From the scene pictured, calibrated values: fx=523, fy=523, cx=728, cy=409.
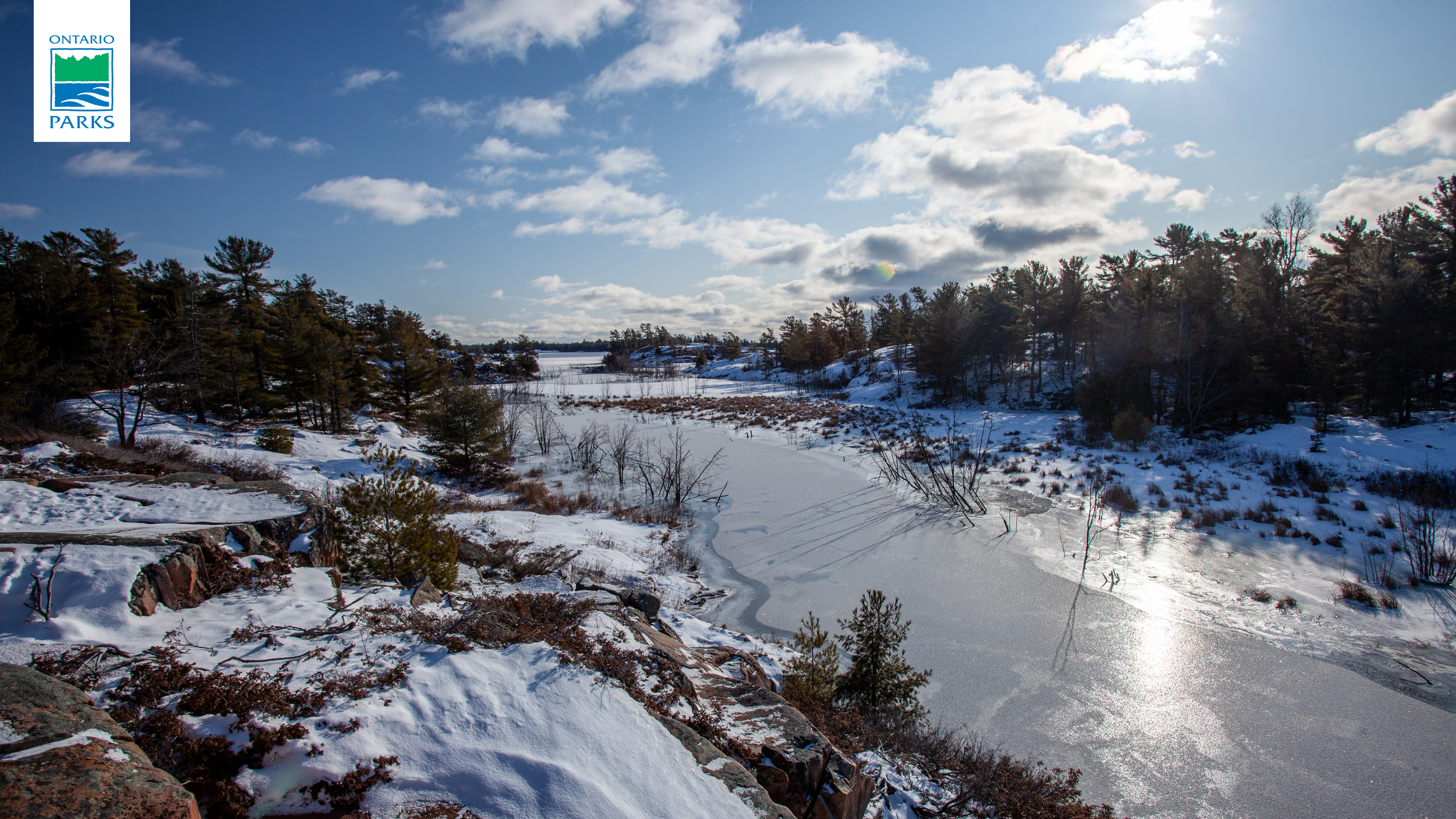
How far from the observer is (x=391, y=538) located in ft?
19.3

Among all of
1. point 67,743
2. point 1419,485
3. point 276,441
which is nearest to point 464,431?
point 276,441

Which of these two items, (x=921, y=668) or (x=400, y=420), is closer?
(x=921, y=668)

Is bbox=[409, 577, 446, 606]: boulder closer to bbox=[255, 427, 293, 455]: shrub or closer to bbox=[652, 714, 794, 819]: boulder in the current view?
bbox=[652, 714, 794, 819]: boulder

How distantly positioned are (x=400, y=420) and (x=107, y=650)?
25.8 metres

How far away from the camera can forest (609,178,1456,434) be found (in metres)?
19.5

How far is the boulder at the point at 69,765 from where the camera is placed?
6.35 feet

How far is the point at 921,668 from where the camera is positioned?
6656 mm

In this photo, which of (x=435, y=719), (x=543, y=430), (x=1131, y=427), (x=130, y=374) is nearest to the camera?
(x=435, y=719)

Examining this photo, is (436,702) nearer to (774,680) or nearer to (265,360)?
(774,680)

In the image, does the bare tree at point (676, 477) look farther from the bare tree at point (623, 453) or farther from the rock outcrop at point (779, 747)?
the rock outcrop at point (779, 747)

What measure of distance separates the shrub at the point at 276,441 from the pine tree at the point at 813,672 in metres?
19.0

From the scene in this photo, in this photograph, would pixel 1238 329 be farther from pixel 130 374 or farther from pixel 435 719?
pixel 130 374

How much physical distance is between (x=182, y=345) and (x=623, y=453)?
53.6 feet

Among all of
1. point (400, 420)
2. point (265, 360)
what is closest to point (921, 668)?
point (400, 420)
